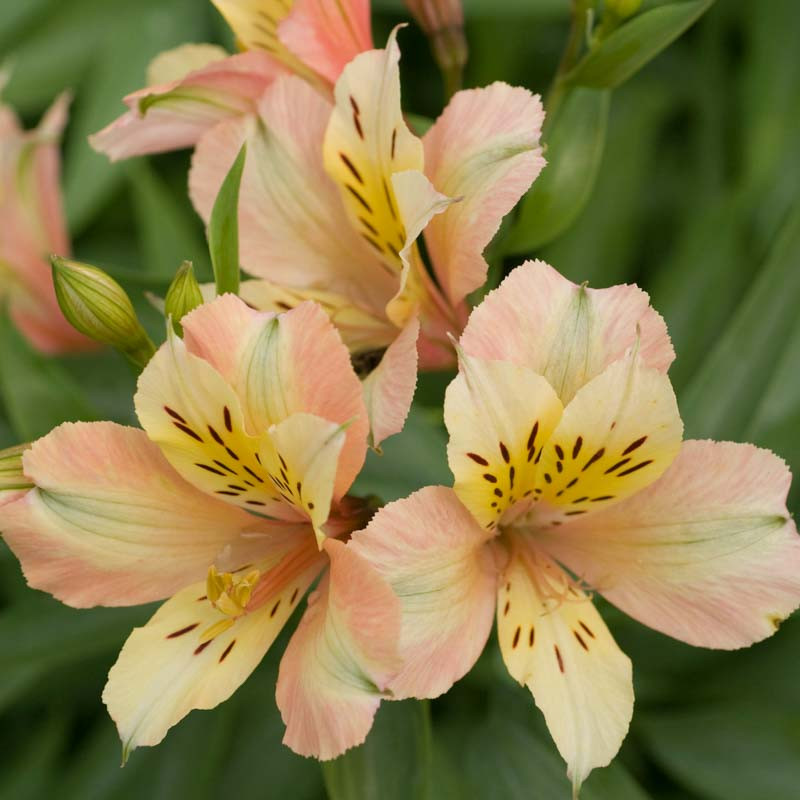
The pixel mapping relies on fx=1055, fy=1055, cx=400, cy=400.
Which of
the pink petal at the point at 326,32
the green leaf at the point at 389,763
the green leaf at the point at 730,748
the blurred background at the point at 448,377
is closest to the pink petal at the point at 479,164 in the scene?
the pink petal at the point at 326,32

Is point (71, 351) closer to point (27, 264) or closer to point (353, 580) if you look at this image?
point (27, 264)

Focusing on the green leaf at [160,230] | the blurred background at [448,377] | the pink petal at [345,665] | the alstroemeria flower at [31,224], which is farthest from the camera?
the green leaf at [160,230]

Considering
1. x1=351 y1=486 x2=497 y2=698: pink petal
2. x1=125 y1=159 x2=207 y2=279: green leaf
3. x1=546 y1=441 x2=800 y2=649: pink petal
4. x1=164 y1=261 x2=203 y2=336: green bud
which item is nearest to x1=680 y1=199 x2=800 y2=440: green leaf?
x1=546 y1=441 x2=800 y2=649: pink petal

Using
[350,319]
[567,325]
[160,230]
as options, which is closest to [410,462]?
[350,319]

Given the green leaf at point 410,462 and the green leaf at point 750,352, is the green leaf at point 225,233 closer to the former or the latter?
the green leaf at point 410,462

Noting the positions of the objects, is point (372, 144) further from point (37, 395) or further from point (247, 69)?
point (37, 395)

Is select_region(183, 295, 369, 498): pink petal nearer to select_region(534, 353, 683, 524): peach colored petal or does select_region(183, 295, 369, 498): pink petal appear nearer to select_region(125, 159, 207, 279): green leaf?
select_region(534, 353, 683, 524): peach colored petal
